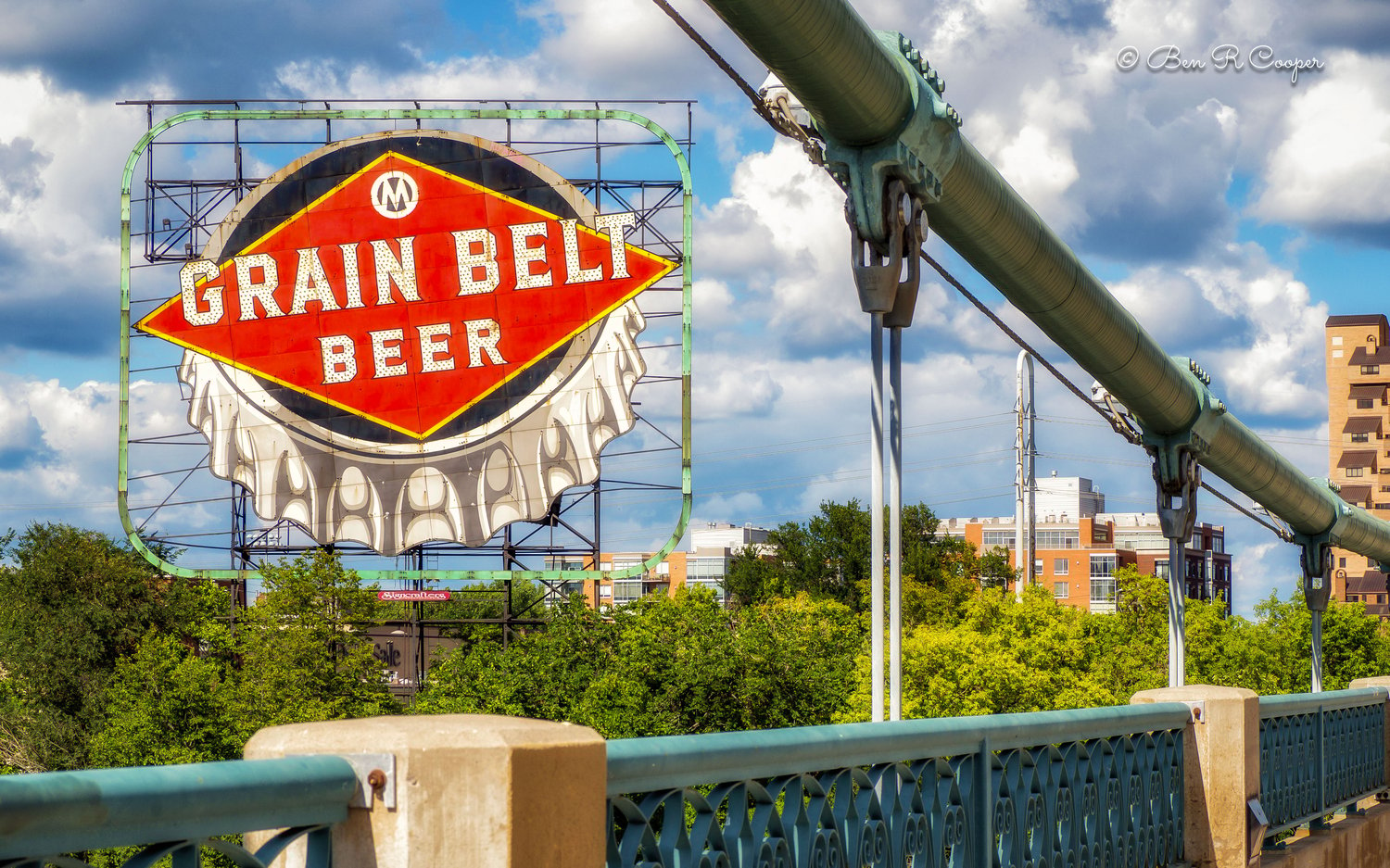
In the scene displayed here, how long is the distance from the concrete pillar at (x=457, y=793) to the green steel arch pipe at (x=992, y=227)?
4910 millimetres

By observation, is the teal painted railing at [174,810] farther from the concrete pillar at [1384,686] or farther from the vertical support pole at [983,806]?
the concrete pillar at [1384,686]

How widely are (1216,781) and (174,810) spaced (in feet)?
24.2

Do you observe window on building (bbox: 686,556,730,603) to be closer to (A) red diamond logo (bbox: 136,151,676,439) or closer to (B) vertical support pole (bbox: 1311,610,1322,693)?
(A) red diamond logo (bbox: 136,151,676,439)

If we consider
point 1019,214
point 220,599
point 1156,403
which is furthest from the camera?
point 220,599

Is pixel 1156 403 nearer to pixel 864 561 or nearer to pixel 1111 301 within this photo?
pixel 1111 301

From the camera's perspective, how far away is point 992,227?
A: 1069 centimetres

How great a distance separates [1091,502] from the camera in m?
153

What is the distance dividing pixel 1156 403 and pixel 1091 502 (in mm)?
143246

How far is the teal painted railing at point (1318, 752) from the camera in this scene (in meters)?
10.0

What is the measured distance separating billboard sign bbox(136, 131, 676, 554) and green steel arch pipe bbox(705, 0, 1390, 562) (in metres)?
28.7

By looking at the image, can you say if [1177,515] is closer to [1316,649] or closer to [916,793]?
[1316,649]

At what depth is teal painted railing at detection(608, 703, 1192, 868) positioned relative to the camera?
3910 millimetres

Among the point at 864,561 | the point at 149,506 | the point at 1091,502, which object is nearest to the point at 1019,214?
the point at 149,506

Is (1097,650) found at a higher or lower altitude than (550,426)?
lower
